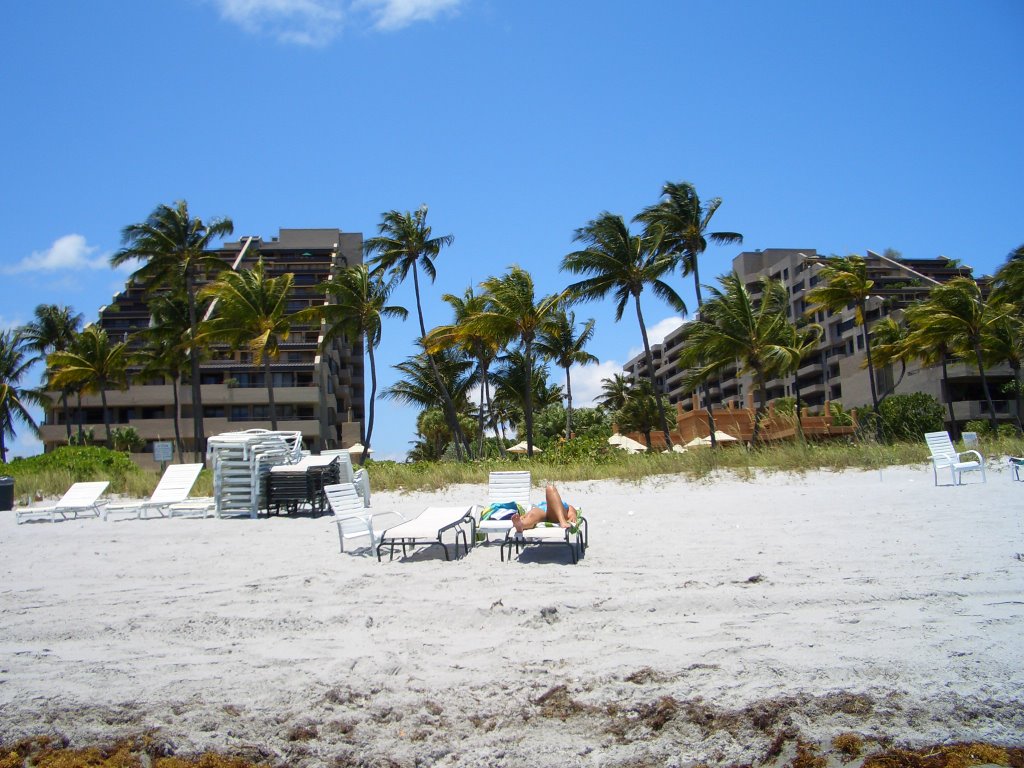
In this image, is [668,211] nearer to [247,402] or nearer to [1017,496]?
[1017,496]

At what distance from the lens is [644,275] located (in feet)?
99.2

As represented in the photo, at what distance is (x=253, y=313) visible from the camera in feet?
111

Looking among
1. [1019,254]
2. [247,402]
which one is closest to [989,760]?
[1019,254]

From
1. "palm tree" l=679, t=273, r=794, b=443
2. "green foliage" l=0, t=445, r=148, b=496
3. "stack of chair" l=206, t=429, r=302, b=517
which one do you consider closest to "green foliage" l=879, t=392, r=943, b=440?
"palm tree" l=679, t=273, r=794, b=443

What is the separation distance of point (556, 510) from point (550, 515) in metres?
0.12

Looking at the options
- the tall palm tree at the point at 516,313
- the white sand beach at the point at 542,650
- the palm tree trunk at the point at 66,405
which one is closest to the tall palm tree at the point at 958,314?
the tall palm tree at the point at 516,313

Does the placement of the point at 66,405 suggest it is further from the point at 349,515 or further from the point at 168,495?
the point at 349,515

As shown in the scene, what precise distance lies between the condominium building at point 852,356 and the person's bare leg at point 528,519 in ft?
129

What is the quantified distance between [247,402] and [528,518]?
155ft

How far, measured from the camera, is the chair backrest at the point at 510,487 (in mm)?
10500

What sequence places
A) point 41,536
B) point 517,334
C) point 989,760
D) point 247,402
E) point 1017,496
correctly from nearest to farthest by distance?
1. point 989,760
2. point 1017,496
3. point 41,536
4. point 517,334
5. point 247,402

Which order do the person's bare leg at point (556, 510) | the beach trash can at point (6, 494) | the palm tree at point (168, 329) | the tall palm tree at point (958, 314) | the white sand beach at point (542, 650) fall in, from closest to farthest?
the white sand beach at point (542, 650), the person's bare leg at point (556, 510), the beach trash can at point (6, 494), the tall palm tree at point (958, 314), the palm tree at point (168, 329)

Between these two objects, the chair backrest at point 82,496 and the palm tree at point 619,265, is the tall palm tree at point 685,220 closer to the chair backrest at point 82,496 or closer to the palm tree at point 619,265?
the palm tree at point 619,265

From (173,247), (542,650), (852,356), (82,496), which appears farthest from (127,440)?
(542,650)
